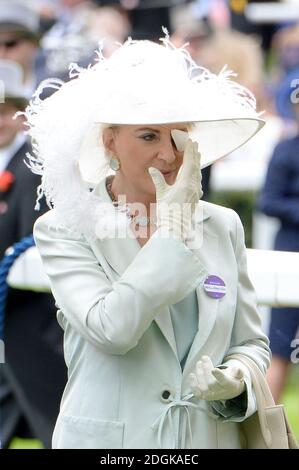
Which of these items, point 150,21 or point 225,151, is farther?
point 150,21

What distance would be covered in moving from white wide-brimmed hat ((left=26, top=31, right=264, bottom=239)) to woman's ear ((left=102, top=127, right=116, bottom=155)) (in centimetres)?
2

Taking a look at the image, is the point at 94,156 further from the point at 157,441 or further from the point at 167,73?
the point at 157,441

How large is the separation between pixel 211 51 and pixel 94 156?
6076 millimetres

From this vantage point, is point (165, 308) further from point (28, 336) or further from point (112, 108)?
point (28, 336)

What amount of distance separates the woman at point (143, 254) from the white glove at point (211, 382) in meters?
0.02

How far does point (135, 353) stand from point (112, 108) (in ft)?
1.96

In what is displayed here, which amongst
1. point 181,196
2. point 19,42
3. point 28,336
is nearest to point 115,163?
point 181,196

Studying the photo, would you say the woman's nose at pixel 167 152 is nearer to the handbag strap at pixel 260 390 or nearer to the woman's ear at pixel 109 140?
the woman's ear at pixel 109 140

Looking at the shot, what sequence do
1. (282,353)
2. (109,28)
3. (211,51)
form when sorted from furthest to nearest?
1. (109,28)
2. (211,51)
3. (282,353)

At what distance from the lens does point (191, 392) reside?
3340 millimetres

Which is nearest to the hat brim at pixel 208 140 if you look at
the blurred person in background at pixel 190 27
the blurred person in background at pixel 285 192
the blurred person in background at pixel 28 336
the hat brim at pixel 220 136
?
the hat brim at pixel 220 136

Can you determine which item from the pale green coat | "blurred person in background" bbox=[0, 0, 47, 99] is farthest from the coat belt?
"blurred person in background" bbox=[0, 0, 47, 99]

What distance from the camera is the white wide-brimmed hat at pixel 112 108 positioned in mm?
3293
